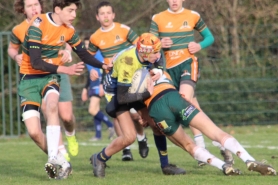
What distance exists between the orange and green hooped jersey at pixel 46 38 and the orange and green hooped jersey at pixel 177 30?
156cm

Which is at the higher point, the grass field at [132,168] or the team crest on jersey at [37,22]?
the team crest on jersey at [37,22]

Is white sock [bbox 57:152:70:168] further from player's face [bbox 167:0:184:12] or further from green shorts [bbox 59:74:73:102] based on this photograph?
player's face [bbox 167:0:184:12]

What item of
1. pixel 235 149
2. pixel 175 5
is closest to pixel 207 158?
pixel 235 149

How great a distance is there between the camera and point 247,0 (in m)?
19.1

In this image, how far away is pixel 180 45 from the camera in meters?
9.60

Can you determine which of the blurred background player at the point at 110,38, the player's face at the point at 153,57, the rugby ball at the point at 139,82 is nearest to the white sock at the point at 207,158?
the rugby ball at the point at 139,82

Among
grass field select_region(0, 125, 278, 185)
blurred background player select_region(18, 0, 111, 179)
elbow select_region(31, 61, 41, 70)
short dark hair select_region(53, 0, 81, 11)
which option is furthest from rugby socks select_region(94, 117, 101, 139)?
elbow select_region(31, 61, 41, 70)

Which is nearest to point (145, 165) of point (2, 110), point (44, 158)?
point (44, 158)

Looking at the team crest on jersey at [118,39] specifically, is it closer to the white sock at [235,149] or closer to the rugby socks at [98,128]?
the white sock at [235,149]

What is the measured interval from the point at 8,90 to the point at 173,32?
7369 mm

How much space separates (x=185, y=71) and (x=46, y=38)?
2067 millimetres

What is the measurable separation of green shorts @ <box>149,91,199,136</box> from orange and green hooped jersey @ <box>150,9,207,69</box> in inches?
76.0

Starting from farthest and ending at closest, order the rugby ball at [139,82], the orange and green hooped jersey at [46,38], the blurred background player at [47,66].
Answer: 1. the orange and green hooped jersey at [46,38]
2. the blurred background player at [47,66]
3. the rugby ball at [139,82]

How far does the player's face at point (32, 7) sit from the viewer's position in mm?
9328
